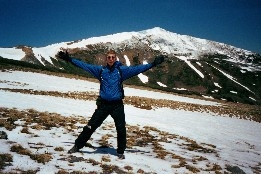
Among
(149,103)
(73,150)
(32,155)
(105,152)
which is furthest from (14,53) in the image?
(32,155)

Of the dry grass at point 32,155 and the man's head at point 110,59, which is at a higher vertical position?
the man's head at point 110,59

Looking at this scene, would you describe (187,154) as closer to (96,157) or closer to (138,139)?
(138,139)

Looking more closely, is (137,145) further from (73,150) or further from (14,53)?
(14,53)

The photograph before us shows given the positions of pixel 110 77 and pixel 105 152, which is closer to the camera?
pixel 110 77

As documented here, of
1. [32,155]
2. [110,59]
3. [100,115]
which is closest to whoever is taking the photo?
[32,155]

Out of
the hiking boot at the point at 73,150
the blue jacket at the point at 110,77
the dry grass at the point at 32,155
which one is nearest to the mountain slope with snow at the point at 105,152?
the dry grass at the point at 32,155

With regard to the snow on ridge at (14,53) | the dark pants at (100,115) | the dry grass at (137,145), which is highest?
the snow on ridge at (14,53)

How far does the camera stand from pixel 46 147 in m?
9.47

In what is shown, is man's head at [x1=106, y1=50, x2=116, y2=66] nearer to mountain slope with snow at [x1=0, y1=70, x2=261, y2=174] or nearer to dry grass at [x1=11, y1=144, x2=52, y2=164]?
mountain slope with snow at [x1=0, y1=70, x2=261, y2=174]

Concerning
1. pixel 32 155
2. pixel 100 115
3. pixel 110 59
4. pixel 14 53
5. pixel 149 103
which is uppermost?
pixel 14 53

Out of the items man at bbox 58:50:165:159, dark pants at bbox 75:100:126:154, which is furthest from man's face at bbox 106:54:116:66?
dark pants at bbox 75:100:126:154

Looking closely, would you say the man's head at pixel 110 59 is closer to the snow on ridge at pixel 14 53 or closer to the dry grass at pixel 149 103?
the dry grass at pixel 149 103

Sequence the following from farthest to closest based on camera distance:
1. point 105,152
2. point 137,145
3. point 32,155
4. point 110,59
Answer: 1. point 137,145
2. point 105,152
3. point 110,59
4. point 32,155

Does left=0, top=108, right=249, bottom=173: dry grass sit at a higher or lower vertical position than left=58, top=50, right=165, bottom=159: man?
lower
